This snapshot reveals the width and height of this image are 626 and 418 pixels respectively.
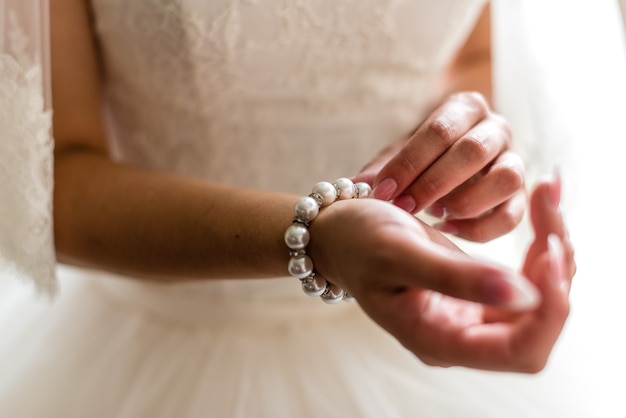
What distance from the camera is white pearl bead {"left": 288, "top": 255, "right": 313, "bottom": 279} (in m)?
0.46

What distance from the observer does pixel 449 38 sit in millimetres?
779

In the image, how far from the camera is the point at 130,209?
596 mm

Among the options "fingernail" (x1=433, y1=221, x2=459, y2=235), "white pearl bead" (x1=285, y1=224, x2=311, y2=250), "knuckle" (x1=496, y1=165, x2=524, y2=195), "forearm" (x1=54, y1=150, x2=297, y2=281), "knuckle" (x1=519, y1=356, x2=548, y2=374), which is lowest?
"forearm" (x1=54, y1=150, x2=297, y2=281)

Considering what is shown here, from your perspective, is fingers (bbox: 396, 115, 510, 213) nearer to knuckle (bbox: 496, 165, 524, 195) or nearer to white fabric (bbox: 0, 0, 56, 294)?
knuckle (bbox: 496, 165, 524, 195)

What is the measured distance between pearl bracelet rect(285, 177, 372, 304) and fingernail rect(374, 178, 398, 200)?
0.07ft

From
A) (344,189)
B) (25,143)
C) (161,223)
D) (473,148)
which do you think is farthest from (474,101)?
(25,143)

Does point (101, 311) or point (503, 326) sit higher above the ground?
point (503, 326)

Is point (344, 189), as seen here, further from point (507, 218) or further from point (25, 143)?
point (25, 143)

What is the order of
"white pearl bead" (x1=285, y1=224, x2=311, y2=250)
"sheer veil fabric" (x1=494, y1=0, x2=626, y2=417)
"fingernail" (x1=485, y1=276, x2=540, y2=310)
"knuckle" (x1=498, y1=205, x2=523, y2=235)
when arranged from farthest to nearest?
"sheer veil fabric" (x1=494, y1=0, x2=626, y2=417) < "knuckle" (x1=498, y1=205, x2=523, y2=235) < "white pearl bead" (x1=285, y1=224, x2=311, y2=250) < "fingernail" (x1=485, y1=276, x2=540, y2=310)

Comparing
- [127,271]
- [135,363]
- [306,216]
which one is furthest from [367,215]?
[135,363]

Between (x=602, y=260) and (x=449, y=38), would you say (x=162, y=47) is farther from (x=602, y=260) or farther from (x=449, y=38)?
(x=602, y=260)

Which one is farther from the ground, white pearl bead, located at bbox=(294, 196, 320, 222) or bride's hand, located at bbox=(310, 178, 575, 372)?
bride's hand, located at bbox=(310, 178, 575, 372)

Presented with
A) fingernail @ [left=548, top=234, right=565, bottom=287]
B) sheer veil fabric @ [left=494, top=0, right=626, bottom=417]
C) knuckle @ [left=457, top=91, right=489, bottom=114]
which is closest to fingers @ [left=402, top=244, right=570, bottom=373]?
fingernail @ [left=548, top=234, right=565, bottom=287]

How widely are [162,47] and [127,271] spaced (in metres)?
0.25
